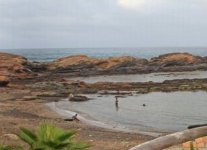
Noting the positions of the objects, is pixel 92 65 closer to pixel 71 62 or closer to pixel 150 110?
pixel 71 62

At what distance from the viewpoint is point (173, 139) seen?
654 centimetres

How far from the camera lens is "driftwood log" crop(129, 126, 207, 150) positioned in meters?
6.16

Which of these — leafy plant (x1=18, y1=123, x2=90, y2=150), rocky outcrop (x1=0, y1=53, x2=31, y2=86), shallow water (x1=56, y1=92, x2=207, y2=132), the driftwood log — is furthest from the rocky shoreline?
leafy plant (x1=18, y1=123, x2=90, y2=150)

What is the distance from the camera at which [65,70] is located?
6794 cm

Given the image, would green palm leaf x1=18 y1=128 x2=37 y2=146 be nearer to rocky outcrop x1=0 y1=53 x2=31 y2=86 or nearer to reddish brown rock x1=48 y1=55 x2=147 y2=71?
rocky outcrop x1=0 y1=53 x2=31 y2=86

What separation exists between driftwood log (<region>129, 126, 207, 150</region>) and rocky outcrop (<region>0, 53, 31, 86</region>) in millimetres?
47989

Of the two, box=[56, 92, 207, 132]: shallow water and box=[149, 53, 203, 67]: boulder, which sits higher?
box=[149, 53, 203, 67]: boulder

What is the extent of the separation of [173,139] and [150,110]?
25601mm

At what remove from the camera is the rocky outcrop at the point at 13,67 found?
184ft

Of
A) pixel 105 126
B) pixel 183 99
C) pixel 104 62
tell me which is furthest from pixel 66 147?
pixel 104 62

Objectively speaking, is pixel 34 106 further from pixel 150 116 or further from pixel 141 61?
pixel 141 61

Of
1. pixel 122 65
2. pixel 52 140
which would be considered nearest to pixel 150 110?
pixel 52 140

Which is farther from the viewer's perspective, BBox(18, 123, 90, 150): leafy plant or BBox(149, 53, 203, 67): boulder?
BBox(149, 53, 203, 67): boulder

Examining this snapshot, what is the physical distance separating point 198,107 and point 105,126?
11223mm
